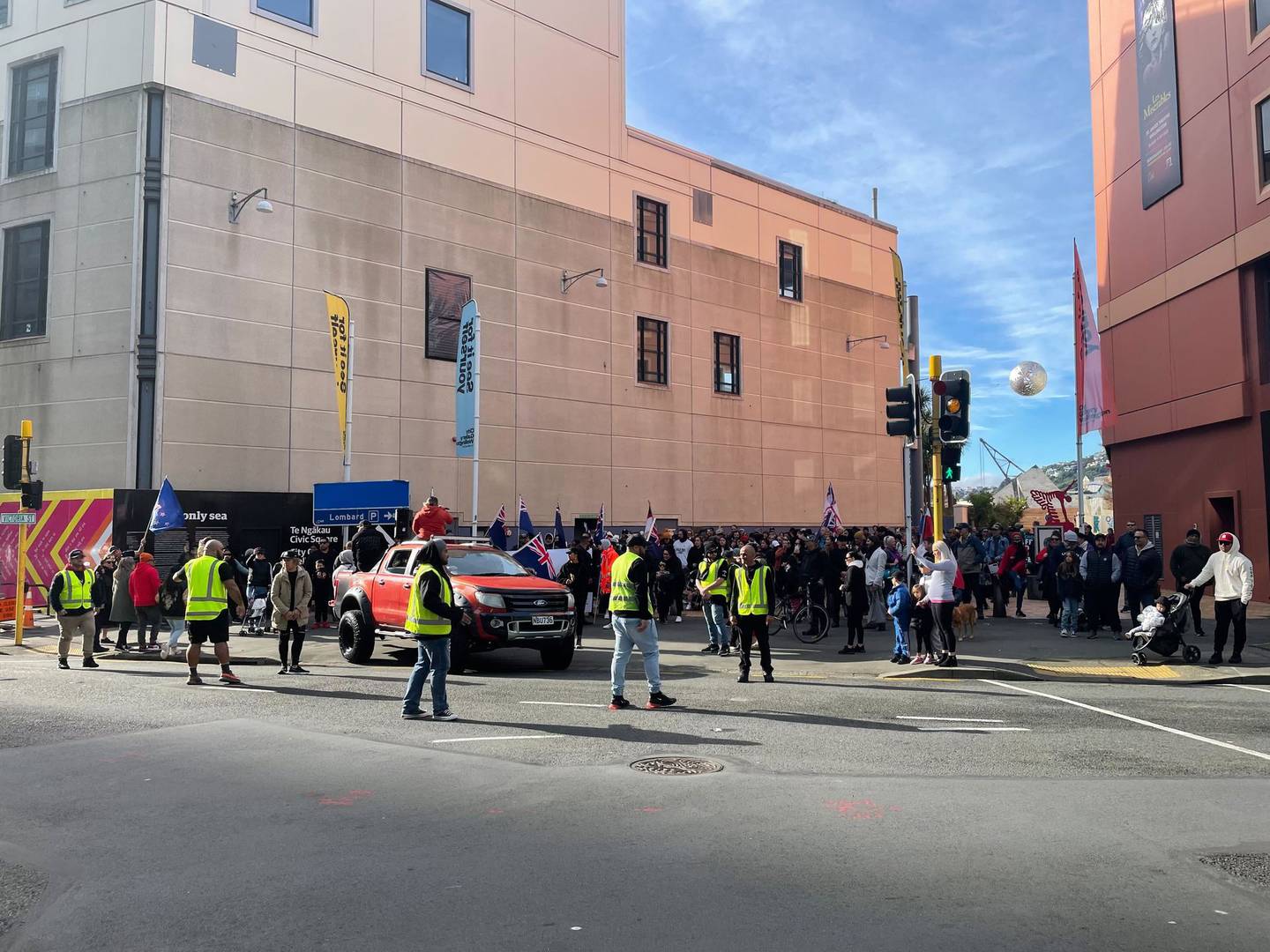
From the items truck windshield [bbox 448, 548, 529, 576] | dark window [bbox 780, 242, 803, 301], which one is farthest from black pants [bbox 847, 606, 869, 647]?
dark window [bbox 780, 242, 803, 301]

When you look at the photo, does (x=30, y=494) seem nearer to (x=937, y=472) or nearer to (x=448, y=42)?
(x=937, y=472)

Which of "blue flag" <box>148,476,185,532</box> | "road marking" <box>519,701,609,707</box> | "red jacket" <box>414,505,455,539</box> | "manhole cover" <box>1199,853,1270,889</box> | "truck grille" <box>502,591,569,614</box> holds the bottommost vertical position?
"manhole cover" <box>1199,853,1270,889</box>

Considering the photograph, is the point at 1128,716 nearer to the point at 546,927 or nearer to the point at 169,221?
the point at 546,927

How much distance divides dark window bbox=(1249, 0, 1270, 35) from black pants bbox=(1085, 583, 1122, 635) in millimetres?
14634

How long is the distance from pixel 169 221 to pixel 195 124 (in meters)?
2.49

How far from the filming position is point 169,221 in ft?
78.4

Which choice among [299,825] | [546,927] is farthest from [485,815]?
[546,927]

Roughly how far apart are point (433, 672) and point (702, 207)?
2934cm

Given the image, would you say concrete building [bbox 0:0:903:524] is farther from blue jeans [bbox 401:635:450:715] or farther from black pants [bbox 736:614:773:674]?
black pants [bbox 736:614:773:674]

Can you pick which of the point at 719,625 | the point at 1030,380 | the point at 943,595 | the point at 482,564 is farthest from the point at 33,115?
the point at 1030,380

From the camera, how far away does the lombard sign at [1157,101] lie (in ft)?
89.7

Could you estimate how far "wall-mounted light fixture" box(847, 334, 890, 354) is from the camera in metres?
42.4

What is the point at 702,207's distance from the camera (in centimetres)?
3694

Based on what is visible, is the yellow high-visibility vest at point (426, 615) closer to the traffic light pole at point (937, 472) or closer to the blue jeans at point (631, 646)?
the blue jeans at point (631, 646)
